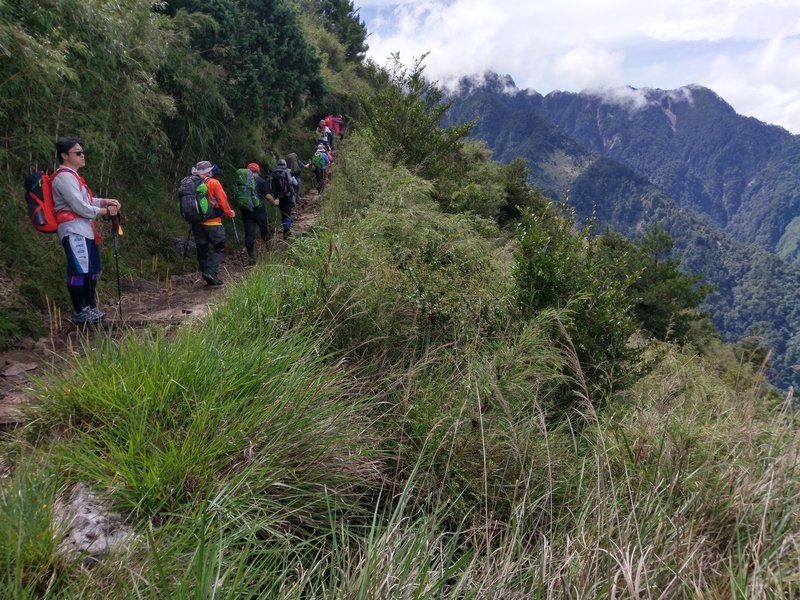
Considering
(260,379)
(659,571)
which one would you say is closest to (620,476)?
(659,571)

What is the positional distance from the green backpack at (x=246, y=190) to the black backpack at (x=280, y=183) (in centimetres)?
129

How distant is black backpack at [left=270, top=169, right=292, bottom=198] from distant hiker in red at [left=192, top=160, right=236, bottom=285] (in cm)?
287

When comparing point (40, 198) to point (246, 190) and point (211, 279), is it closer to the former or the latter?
point (211, 279)

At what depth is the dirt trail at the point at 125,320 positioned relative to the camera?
3377 mm

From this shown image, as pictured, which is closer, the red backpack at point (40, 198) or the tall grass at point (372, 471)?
the tall grass at point (372, 471)

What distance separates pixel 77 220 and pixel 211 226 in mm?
2933

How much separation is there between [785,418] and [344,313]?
3.30 metres

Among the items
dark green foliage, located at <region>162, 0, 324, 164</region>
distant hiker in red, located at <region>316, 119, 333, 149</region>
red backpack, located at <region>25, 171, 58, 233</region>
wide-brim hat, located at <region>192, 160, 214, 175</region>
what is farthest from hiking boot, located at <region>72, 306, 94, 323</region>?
distant hiker in red, located at <region>316, 119, 333, 149</region>

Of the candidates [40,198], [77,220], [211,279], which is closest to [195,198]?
[211,279]

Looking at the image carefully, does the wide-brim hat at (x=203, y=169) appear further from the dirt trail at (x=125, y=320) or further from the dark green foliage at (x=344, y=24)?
the dark green foliage at (x=344, y=24)

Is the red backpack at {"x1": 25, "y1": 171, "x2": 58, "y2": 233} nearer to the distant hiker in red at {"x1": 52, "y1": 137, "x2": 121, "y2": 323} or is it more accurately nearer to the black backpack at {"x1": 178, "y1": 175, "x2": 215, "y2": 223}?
the distant hiker in red at {"x1": 52, "y1": 137, "x2": 121, "y2": 323}

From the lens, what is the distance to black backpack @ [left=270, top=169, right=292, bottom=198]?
1048 centimetres

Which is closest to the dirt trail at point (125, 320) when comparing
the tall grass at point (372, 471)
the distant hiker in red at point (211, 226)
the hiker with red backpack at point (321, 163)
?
the distant hiker in red at point (211, 226)

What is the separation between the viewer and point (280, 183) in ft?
34.4
